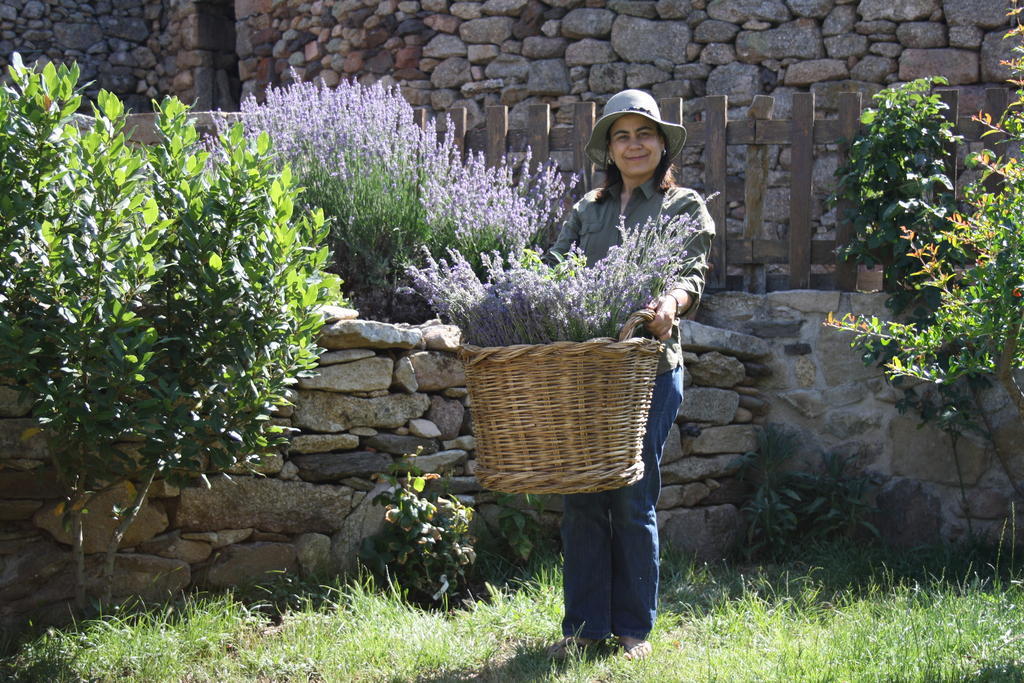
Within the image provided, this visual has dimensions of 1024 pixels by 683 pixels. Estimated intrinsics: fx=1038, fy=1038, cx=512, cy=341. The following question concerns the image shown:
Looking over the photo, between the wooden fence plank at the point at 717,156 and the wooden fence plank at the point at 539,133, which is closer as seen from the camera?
the wooden fence plank at the point at 717,156

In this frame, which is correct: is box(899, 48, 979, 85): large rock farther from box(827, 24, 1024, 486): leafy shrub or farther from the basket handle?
the basket handle

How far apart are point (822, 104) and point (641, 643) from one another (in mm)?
5593

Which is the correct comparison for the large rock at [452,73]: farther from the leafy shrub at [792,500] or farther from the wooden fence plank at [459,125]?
the leafy shrub at [792,500]

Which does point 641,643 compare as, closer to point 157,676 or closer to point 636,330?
point 636,330

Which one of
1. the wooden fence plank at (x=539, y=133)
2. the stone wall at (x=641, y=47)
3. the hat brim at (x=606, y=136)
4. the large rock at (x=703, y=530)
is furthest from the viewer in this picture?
the stone wall at (x=641, y=47)

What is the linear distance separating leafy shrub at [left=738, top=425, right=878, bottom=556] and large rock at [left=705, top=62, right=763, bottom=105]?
12.9 ft

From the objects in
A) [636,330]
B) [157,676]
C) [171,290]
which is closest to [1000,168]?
[636,330]

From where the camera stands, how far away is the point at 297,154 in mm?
4719

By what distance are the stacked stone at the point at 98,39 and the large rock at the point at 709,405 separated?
7.74m

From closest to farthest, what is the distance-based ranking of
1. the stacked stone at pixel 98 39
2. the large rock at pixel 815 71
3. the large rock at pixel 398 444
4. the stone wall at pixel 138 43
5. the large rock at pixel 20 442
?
the large rock at pixel 20 442, the large rock at pixel 398 444, the large rock at pixel 815 71, the stone wall at pixel 138 43, the stacked stone at pixel 98 39

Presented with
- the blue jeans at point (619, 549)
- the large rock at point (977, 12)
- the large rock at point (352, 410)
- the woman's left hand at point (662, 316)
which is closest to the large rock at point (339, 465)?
the large rock at point (352, 410)

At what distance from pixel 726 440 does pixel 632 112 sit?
6.25 ft

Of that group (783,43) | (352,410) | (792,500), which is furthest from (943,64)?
(352,410)

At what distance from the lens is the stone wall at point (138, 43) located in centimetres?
998
